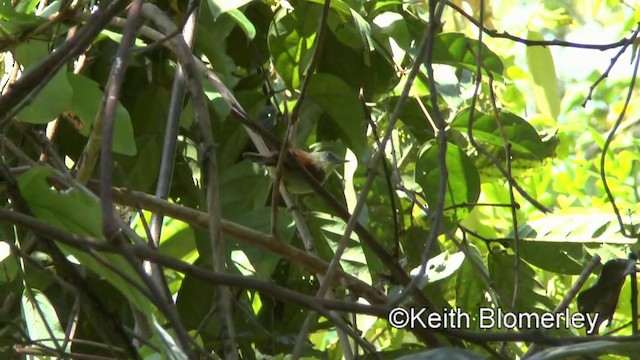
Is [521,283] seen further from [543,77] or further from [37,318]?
[543,77]

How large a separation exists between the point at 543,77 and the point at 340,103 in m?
1.02

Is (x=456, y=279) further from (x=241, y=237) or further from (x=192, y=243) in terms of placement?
(x=241, y=237)

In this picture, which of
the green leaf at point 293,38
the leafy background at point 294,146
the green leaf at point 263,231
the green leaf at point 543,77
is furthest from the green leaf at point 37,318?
the green leaf at point 543,77

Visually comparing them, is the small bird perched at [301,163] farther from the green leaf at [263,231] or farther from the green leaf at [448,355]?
the green leaf at [448,355]

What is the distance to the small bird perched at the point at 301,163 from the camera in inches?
57.4

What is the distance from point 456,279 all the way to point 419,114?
Answer: 34 cm

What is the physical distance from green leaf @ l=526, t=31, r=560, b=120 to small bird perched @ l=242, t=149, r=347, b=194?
2.78ft

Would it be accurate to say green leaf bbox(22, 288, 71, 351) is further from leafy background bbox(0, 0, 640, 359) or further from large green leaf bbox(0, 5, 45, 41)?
large green leaf bbox(0, 5, 45, 41)

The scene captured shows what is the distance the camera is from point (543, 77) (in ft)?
7.97

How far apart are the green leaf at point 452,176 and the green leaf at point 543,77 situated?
2.98 ft

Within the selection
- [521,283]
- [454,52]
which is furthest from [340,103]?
[521,283]

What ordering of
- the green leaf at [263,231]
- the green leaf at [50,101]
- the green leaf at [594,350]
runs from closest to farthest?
the green leaf at [594,350]
the green leaf at [50,101]
the green leaf at [263,231]

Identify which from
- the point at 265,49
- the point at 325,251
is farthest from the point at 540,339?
the point at 265,49

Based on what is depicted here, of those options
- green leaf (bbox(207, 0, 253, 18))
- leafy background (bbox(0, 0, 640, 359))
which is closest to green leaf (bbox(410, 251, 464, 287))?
leafy background (bbox(0, 0, 640, 359))
